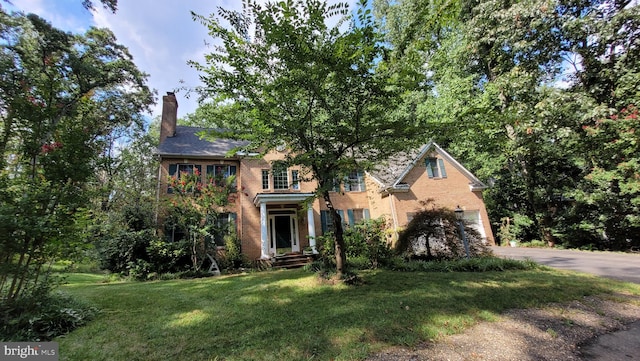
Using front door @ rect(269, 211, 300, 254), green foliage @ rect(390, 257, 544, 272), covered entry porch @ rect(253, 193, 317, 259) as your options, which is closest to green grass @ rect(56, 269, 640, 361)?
green foliage @ rect(390, 257, 544, 272)

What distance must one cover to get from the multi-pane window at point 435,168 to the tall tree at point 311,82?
10043mm

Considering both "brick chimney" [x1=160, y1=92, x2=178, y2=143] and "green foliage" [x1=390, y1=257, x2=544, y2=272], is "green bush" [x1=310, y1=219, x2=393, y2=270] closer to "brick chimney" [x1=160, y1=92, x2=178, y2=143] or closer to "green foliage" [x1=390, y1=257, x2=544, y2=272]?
"green foliage" [x1=390, y1=257, x2=544, y2=272]

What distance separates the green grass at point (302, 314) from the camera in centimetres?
375

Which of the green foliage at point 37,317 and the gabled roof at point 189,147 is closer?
the green foliage at point 37,317

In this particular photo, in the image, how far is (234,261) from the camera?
42.9 feet

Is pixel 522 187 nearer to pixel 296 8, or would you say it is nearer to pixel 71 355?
pixel 296 8

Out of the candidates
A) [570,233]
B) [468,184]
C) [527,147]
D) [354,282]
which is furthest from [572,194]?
[354,282]

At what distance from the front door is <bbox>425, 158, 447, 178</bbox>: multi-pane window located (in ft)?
29.2

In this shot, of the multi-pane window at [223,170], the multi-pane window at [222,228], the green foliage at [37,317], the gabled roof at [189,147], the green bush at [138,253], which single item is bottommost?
the green foliage at [37,317]

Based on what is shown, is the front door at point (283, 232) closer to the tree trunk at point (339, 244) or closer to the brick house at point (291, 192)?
the brick house at point (291, 192)

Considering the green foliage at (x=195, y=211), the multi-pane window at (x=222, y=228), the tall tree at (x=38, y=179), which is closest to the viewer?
the tall tree at (x=38, y=179)

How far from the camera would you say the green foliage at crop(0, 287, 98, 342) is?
400 centimetres

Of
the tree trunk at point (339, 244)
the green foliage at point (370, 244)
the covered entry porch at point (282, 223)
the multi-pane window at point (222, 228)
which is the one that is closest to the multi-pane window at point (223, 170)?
the multi-pane window at point (222, 228)

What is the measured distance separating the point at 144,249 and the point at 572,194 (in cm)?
2337
